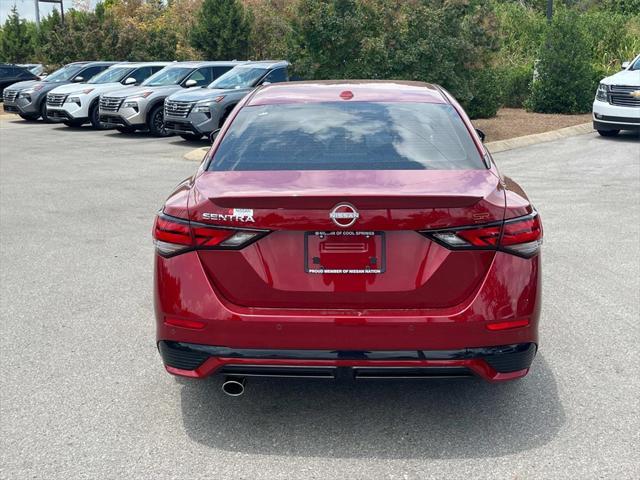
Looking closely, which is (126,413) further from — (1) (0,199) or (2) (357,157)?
(1) (0,199)

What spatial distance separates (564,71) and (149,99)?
35.9 feet

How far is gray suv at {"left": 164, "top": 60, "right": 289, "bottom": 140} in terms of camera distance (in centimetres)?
1822

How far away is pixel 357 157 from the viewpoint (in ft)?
14.2

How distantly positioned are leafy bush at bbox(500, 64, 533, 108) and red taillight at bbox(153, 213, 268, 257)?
22120 mm

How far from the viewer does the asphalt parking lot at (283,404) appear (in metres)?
3.86

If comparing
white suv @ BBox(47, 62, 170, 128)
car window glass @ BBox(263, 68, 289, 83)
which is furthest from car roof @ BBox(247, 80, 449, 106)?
white suv @ BBox(47, 62, 170, 128)

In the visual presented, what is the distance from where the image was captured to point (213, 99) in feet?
60.2

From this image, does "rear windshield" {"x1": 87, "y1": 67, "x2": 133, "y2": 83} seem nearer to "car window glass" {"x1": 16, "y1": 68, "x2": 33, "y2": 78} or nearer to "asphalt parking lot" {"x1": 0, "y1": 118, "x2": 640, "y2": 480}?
"car window glass" {"x1": 16, "y1": 68, "x2": 33, "y2": 78}

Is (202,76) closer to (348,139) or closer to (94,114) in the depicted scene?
(94,114)

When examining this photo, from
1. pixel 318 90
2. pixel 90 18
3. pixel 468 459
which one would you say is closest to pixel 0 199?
→ pixel 318 90

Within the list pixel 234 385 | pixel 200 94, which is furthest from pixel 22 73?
pixel 234 385

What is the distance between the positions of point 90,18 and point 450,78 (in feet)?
78.3

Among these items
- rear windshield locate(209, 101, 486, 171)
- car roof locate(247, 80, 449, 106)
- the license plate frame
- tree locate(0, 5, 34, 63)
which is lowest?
tree locate(0, 5, 34, 63)

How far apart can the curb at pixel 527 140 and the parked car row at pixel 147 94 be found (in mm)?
684
